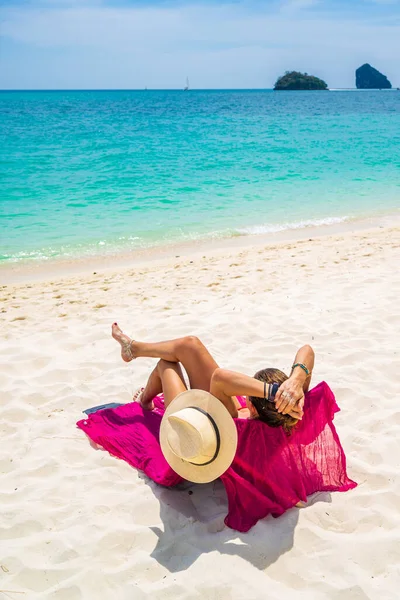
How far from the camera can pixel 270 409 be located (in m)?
2.90

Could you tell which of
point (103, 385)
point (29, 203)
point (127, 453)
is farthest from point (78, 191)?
point (127, 453)

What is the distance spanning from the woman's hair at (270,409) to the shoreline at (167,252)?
6.43 metres

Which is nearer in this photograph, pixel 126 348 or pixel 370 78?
pixel 126 348

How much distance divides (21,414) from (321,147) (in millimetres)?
24483

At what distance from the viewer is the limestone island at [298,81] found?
5492 inches

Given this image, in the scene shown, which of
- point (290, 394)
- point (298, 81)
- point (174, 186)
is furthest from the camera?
point (298, 81)

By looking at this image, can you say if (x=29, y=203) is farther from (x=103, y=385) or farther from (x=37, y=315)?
(x=103, y=385)

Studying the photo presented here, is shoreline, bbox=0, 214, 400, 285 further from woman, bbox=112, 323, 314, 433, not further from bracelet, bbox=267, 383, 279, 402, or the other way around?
bracelet, bbox=267, 383, 279, 402

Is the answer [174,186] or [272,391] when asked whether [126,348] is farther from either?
[174,186]

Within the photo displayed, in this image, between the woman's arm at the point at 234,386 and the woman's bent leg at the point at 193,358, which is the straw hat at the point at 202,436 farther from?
the woman's bent leg at the point at 193,358

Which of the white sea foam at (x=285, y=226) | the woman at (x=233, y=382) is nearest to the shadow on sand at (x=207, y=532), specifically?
the woman at (x=233, y=382)

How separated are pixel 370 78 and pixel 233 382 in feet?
623

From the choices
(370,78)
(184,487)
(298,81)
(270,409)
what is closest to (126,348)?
(184,487)

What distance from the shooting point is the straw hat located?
2.69m
